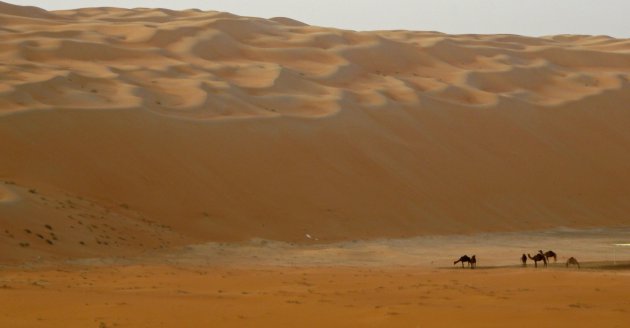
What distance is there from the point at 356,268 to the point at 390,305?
7012 mm

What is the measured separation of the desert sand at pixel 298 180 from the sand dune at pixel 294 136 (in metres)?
0.10

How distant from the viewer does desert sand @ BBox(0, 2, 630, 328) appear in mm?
15328

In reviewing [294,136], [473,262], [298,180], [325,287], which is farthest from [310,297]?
[294,136]

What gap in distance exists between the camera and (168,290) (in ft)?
53.6

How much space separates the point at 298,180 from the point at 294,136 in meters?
2.99

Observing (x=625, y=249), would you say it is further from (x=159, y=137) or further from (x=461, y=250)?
(x=159, y=137)

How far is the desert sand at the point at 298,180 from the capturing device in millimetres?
15328

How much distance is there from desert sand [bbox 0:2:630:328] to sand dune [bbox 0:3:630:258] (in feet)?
0.32

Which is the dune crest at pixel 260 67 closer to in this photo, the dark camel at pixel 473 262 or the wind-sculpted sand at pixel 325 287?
the wind-sculpted sand at pixel 325 287

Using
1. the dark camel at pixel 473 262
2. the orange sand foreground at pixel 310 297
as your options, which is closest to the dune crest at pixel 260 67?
the orange sand foreground at pixel 310 297

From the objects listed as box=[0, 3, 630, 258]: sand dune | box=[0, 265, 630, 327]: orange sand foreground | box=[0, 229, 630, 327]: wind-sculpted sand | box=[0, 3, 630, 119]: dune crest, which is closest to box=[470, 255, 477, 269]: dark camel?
box=[0, 229, 630, 327]: wind-sculpted sand

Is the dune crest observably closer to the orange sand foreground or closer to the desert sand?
the desert sand

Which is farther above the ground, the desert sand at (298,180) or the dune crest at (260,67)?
the dune crest at (260,67)

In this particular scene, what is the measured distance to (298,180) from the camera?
98.3 ft
